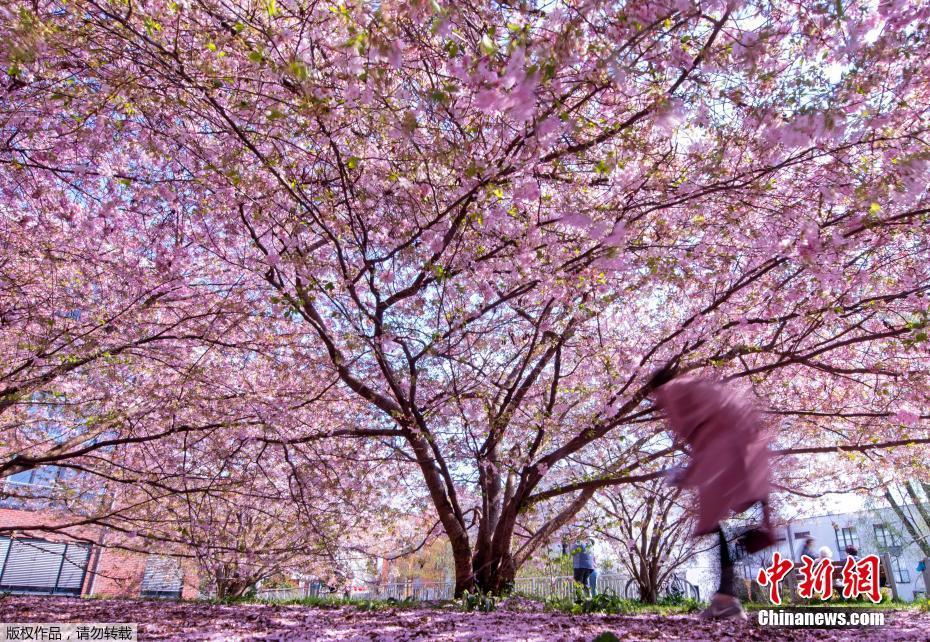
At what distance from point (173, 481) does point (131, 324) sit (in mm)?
3180

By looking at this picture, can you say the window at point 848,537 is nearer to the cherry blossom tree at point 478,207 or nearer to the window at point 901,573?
the window at point 901,573

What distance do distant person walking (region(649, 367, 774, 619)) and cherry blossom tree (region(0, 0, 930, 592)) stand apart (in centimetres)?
173

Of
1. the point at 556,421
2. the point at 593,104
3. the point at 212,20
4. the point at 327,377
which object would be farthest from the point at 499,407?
the point at 212,20

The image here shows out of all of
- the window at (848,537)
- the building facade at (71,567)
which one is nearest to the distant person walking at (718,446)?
the building facade at (71,567)

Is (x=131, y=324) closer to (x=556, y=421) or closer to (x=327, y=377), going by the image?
(x=327, y=377)

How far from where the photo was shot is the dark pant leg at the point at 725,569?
365 cm

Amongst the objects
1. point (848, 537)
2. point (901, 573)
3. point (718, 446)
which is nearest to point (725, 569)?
Result: point (718, 446)

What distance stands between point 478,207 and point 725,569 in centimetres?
323

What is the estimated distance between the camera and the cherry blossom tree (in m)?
3.62

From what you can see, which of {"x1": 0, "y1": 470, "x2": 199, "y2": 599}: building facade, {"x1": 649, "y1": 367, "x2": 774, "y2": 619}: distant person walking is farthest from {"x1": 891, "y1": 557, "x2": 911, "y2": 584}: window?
{"x1": 649, "y1": 367, "x2": 774, "y2": 619}: distant person walking

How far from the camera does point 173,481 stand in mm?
8312

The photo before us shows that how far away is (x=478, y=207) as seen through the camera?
441cm

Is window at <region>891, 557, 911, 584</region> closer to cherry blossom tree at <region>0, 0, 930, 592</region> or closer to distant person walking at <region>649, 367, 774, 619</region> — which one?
cherry blossom tree at <region>0, 0, 930, 592</region>

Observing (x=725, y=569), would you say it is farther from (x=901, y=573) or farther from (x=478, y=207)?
(x=901, y=573)
